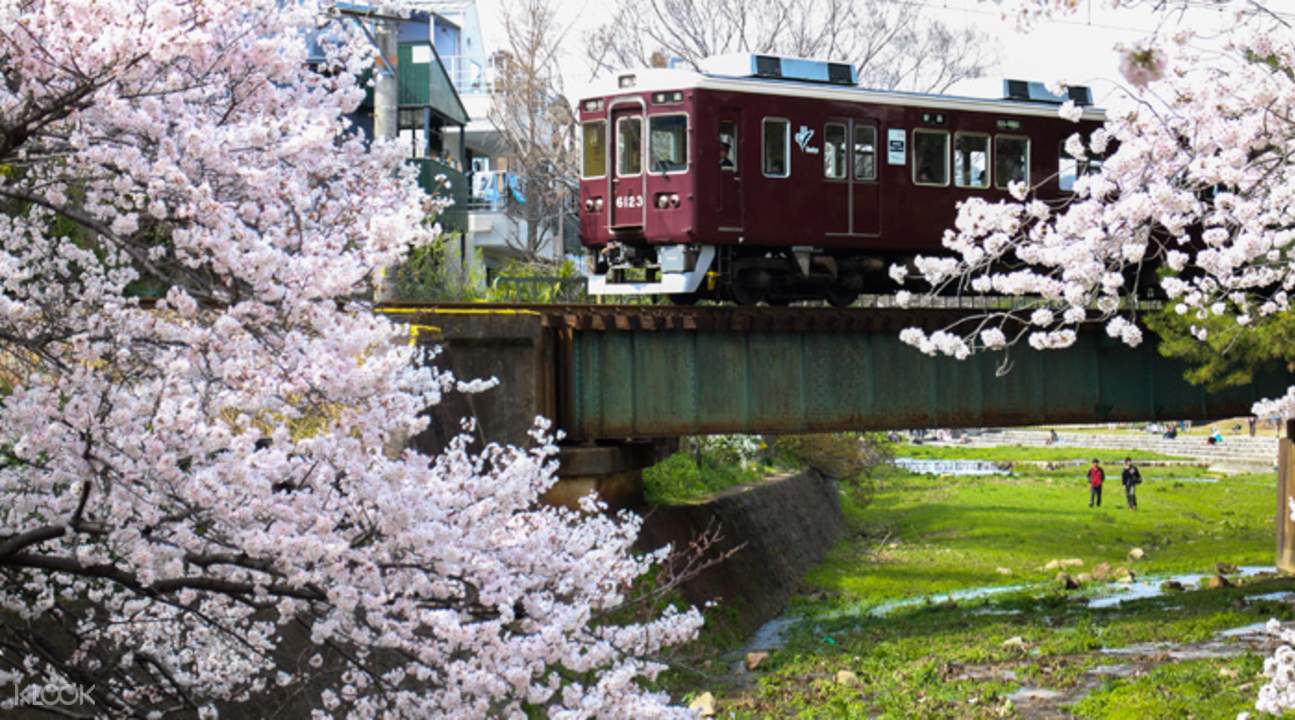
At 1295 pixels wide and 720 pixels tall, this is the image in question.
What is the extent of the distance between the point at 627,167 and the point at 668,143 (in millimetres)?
690

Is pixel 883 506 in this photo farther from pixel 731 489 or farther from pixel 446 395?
pixel 446 395

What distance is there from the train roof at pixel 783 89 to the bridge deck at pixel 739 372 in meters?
2.97

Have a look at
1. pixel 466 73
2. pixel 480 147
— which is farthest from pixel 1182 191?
pixel 466 73

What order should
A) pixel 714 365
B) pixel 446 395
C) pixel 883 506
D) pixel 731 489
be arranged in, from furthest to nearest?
pixel 883 506 → pixel 731 489 → pixel 714 365 → pixel 446 395

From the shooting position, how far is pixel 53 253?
869cm

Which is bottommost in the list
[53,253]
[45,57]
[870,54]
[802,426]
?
[802,426]

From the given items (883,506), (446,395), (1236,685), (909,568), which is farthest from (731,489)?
(883,506)

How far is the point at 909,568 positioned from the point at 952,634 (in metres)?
9.72

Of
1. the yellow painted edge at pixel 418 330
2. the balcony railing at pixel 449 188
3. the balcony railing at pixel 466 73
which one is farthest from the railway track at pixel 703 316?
the balcony railing at pixel 466 73

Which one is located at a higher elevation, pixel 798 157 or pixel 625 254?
pixel 798 157

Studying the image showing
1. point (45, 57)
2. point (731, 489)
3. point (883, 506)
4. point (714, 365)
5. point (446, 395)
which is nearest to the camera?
point (45, 57)

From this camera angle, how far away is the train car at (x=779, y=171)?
20922 millimetres

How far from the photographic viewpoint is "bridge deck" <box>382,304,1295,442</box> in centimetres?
1998

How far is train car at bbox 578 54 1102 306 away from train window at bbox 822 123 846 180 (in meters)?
0.02
